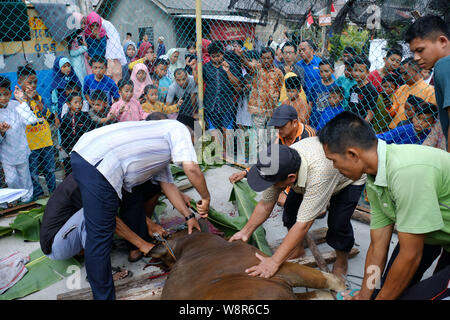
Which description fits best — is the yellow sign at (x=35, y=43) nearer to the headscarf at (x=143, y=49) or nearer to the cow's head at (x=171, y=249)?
the headscarf at (x=143, y=49)

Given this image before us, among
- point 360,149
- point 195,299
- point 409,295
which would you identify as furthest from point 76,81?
point 409,295

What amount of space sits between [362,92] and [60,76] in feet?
13.3

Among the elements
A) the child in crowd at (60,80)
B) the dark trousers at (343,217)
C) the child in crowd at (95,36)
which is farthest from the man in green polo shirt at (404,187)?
the child in crowd at (95,36)

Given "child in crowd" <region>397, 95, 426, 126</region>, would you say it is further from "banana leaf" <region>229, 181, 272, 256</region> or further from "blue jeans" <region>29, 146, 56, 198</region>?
"blue jeans" <region>29, 146, 56, 198</region>

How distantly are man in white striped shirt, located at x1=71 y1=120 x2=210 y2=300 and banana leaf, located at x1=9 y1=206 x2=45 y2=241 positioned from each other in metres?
1.38

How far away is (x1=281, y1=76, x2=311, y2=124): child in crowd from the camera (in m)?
4.47

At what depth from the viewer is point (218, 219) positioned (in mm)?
3418

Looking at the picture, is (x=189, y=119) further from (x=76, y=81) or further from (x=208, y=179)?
(x=76, y=81)

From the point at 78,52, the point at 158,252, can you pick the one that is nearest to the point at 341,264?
the point at 158,252

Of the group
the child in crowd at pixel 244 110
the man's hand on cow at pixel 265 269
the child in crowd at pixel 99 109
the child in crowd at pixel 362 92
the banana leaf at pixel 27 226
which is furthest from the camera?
the child in crowd at pixel 244 110

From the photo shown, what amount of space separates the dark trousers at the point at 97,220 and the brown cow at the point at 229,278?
54cm

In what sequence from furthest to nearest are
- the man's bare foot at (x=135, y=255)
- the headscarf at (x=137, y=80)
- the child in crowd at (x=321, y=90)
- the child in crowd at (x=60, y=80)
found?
the headscarf at (x=137, y=80) < the child in crowd at (x=60, y=80) < the child in crowd at (x=321, y=90) < the man's bare foot at (x=135, y=255)

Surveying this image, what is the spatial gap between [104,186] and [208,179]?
252 centimetres

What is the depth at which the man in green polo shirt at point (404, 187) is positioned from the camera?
5.27 feet
